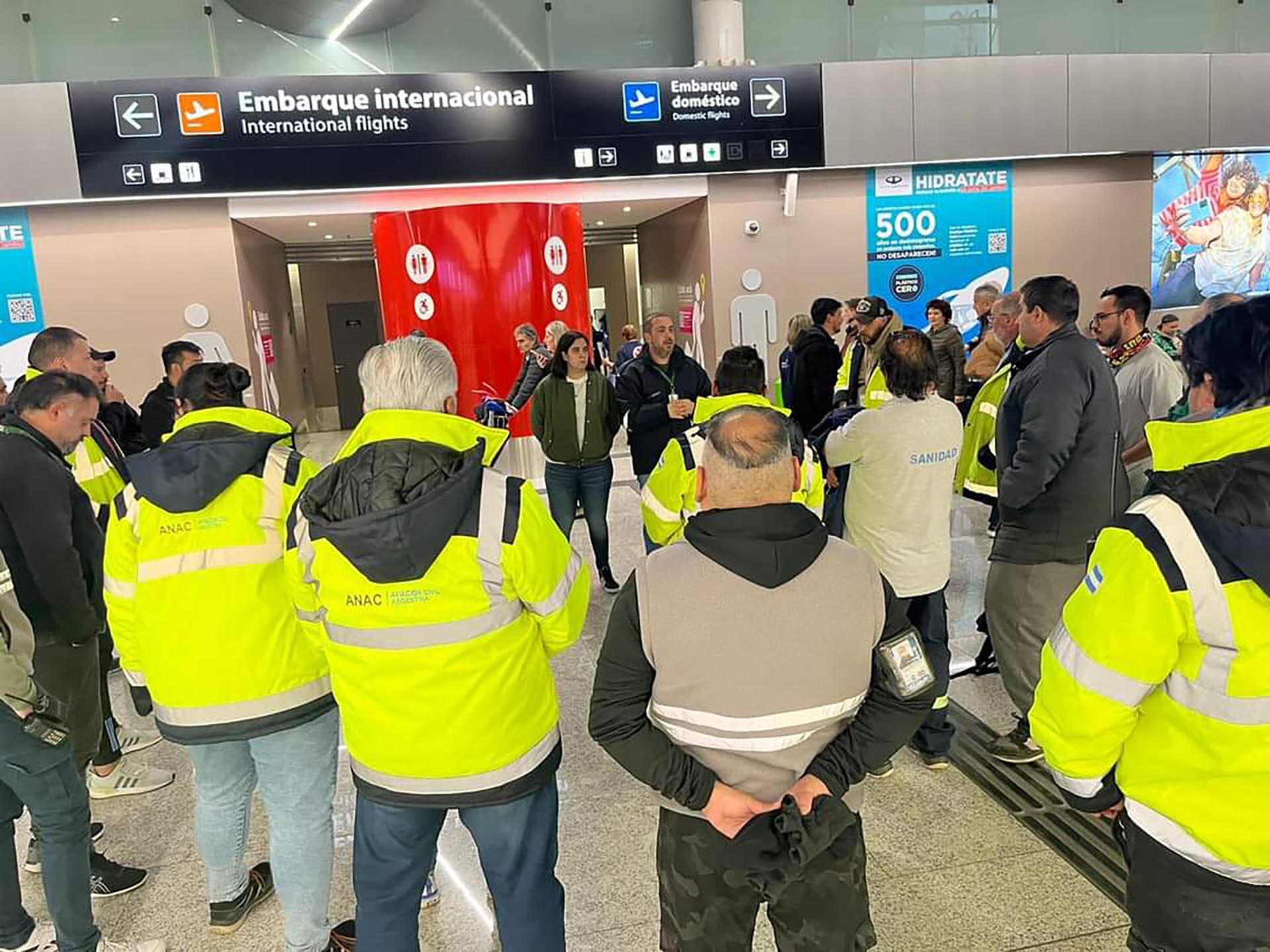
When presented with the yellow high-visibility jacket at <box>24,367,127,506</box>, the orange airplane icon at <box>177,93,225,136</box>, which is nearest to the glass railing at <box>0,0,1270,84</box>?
the orange airplane icon at <box>177,93,225,136</box>

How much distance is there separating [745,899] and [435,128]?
8881 mm

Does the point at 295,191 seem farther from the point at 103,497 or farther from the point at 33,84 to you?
the point at 103,497

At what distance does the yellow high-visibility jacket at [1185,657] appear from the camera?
50.0 inches

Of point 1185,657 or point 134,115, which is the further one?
point 134,115

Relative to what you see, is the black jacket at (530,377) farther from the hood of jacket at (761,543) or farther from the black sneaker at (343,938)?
the hood of jacket at (761,543)

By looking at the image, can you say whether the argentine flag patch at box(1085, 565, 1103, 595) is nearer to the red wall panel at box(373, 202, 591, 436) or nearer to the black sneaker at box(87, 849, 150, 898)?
the black sneaker at box(87, 849, 150, 898)

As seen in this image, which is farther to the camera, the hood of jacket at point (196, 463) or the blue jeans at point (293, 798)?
the blue jeans at point (293, 798)

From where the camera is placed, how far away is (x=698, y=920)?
62.8 inches

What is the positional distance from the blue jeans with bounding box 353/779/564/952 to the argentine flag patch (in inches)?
44.4

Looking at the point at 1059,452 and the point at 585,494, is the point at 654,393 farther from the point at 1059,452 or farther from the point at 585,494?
the point at 1059,452

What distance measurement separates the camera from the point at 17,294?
9219 millimetres

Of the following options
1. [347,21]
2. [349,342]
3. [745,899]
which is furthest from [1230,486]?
[349,342]

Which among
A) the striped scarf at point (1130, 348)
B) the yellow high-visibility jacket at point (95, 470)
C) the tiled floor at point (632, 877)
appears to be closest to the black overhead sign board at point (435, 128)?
the yellow high-visibility jacket at point (95, 470)

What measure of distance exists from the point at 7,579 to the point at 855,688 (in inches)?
73.3
